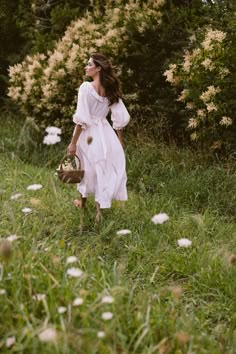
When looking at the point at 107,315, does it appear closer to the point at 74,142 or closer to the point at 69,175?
the point at 69,175

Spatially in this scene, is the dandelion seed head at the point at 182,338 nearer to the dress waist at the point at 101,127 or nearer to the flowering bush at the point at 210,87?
the dress waist at the point at 101,127

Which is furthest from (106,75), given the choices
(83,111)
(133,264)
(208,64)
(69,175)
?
(208,64)

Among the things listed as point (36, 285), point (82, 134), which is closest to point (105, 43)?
point (82, 134)

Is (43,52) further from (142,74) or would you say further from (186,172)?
(186,172)

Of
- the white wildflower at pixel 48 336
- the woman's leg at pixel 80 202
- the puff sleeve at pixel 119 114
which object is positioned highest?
the white wildflower at pixel 48 336

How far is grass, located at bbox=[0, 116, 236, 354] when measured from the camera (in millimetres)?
2900

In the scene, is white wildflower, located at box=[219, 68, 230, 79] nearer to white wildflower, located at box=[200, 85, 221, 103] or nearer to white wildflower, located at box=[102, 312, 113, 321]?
white wildflower, located at box=[200, 85, 221, 103]

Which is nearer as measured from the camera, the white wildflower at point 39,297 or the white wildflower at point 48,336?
the white wildflower at point 48,336

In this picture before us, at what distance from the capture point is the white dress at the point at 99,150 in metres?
5.55

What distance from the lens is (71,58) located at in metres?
9.19

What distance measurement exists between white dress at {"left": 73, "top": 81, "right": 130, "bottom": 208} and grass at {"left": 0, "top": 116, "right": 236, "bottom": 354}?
28cm

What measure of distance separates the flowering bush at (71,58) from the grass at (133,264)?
1347mm

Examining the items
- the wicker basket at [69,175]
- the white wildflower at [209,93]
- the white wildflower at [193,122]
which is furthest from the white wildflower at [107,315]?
the white wildflower at [193,122]

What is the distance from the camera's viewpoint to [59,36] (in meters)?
10.9
